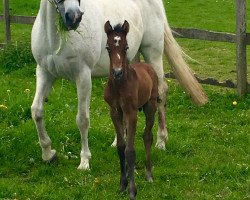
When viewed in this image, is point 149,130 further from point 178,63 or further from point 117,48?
point 178,63

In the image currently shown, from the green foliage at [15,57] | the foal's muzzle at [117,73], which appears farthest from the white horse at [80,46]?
the green foliage at [15,57]

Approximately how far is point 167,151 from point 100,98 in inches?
114

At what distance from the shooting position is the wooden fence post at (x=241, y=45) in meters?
9.69

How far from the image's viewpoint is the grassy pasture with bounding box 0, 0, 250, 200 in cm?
584

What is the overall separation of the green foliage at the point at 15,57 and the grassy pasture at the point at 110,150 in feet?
1.87

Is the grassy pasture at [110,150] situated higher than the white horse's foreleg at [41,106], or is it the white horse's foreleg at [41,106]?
the white horse's foreleg at [41,106]

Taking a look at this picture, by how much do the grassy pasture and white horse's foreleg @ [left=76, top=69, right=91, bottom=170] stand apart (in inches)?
4.9

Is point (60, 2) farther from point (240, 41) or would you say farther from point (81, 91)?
point (240, 41)

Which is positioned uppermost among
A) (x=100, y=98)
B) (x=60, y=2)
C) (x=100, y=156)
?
(x=60, y=2)

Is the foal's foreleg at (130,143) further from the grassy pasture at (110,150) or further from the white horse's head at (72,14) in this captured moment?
the white horse's head at (72,14)

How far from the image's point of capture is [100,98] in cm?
991

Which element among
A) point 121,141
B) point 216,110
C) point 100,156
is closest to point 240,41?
point 216,110

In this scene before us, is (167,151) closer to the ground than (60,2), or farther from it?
closer to the ground

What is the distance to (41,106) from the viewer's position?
6.60 metres
